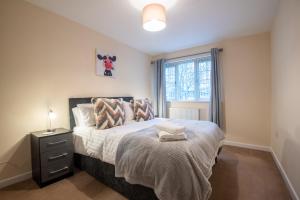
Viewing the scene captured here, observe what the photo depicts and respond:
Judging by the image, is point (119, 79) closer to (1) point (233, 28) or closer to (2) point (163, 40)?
(2) point (163, 40)

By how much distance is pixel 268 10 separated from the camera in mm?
2371

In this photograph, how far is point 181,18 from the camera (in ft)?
8.41

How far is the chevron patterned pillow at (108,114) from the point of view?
7.37 ft

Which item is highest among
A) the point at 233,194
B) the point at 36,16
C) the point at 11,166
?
the point at 36,16

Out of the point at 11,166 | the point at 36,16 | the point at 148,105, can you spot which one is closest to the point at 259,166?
the point at 148,105

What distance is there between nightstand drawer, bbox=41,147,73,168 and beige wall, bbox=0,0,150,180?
0.42m

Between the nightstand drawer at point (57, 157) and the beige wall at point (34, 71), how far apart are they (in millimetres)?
422

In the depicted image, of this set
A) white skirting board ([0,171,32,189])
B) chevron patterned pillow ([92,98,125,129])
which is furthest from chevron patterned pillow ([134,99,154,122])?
white skirting board ([0,171,32,189])

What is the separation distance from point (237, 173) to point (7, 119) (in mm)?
3232

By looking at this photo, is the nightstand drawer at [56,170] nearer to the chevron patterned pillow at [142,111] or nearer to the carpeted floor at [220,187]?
the carpeted floor at [220,187]

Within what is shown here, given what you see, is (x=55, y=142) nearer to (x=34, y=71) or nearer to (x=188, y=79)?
(x=34, y=71)

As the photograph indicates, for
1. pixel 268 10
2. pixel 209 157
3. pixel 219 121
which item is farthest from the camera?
pixel 219 121

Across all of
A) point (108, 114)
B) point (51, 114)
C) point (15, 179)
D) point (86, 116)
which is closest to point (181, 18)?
point (108, 114)

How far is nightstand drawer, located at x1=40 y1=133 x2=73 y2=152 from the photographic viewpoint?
1930mm
